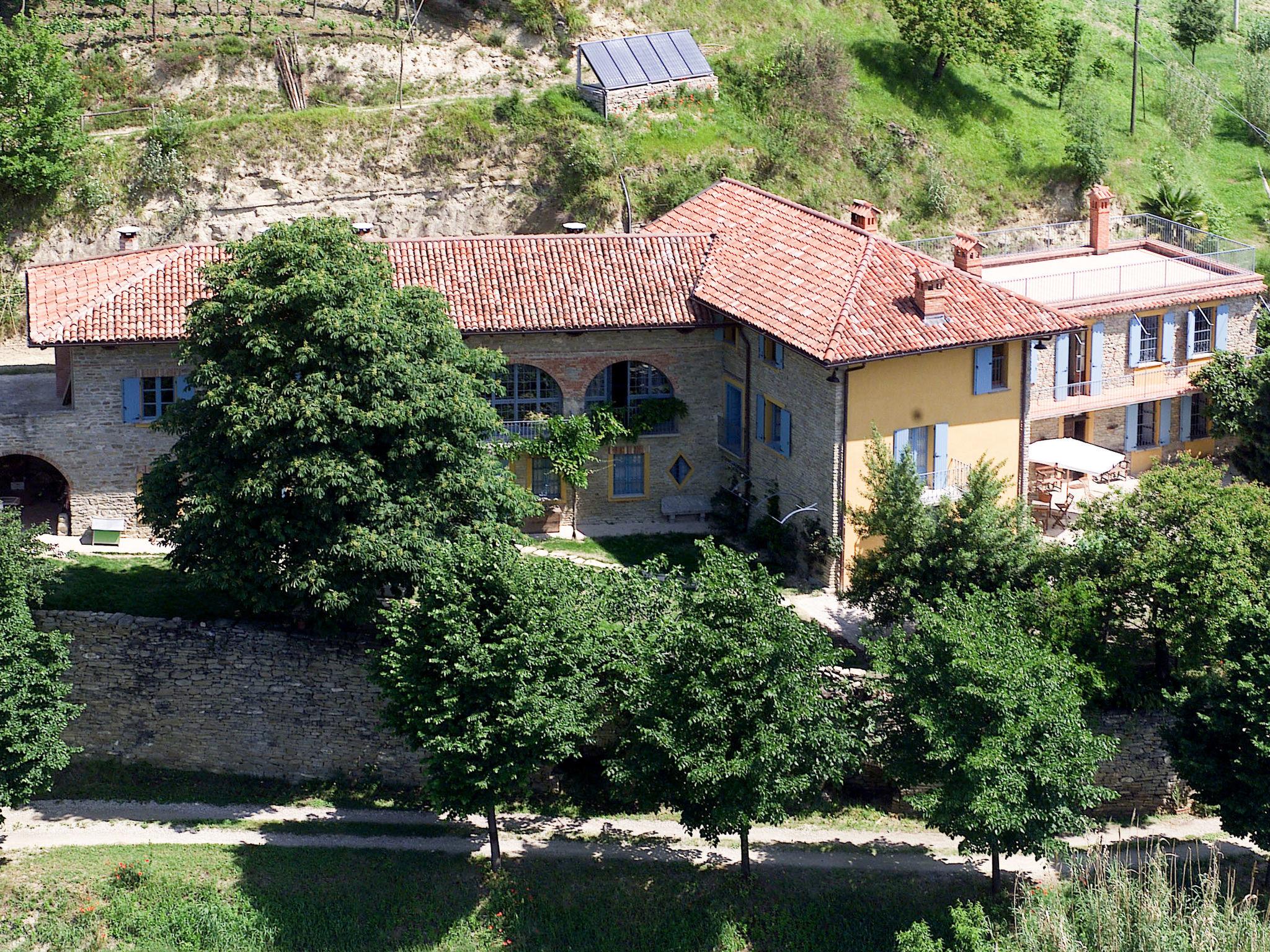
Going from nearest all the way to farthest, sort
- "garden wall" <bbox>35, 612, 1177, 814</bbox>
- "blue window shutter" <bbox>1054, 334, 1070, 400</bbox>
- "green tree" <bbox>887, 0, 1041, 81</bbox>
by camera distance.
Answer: "garden wall" <bbox>35, 612, 1177, 814</bbox> → "blue window shutter" <bbox>1054, 334, 1070, 400</bbox> → "green tree" <bbox>887, 0, 1041, 81</bbox>

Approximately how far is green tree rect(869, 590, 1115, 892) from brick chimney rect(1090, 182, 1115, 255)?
19.4 metres

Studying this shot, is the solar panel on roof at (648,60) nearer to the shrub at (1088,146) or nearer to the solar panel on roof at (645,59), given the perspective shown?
the solar panel on roof at (645,59)

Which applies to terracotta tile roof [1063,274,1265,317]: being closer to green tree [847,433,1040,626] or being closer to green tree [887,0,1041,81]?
green tree [847,433,1040,626]

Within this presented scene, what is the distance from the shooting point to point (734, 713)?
33.6m

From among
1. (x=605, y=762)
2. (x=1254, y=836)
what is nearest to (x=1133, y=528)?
(x=1254, y=836)

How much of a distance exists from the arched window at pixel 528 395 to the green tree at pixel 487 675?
9.21 m

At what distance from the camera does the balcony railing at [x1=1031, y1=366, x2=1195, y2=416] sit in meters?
46.1

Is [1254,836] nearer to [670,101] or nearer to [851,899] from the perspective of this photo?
[851,899]

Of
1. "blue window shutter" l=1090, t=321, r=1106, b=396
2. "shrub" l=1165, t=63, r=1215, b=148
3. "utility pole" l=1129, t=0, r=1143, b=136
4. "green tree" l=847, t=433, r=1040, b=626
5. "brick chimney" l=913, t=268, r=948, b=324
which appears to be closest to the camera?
"green tree" l=847, t=433, r=1040, b=626

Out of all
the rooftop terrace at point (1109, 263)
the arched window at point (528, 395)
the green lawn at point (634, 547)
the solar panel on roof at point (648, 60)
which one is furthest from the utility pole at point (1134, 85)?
the arched window at point (528, 395)

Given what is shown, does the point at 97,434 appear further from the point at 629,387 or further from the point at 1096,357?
the point at 1096,357

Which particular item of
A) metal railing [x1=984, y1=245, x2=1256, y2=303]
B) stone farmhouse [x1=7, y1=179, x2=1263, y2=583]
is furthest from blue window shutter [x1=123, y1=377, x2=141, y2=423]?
metal railing [x1=984, y1=245, x2=1256, y2=303]

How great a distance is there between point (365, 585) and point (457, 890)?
6.34 m

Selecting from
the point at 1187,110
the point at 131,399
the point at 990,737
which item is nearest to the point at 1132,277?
the point at 990,737
